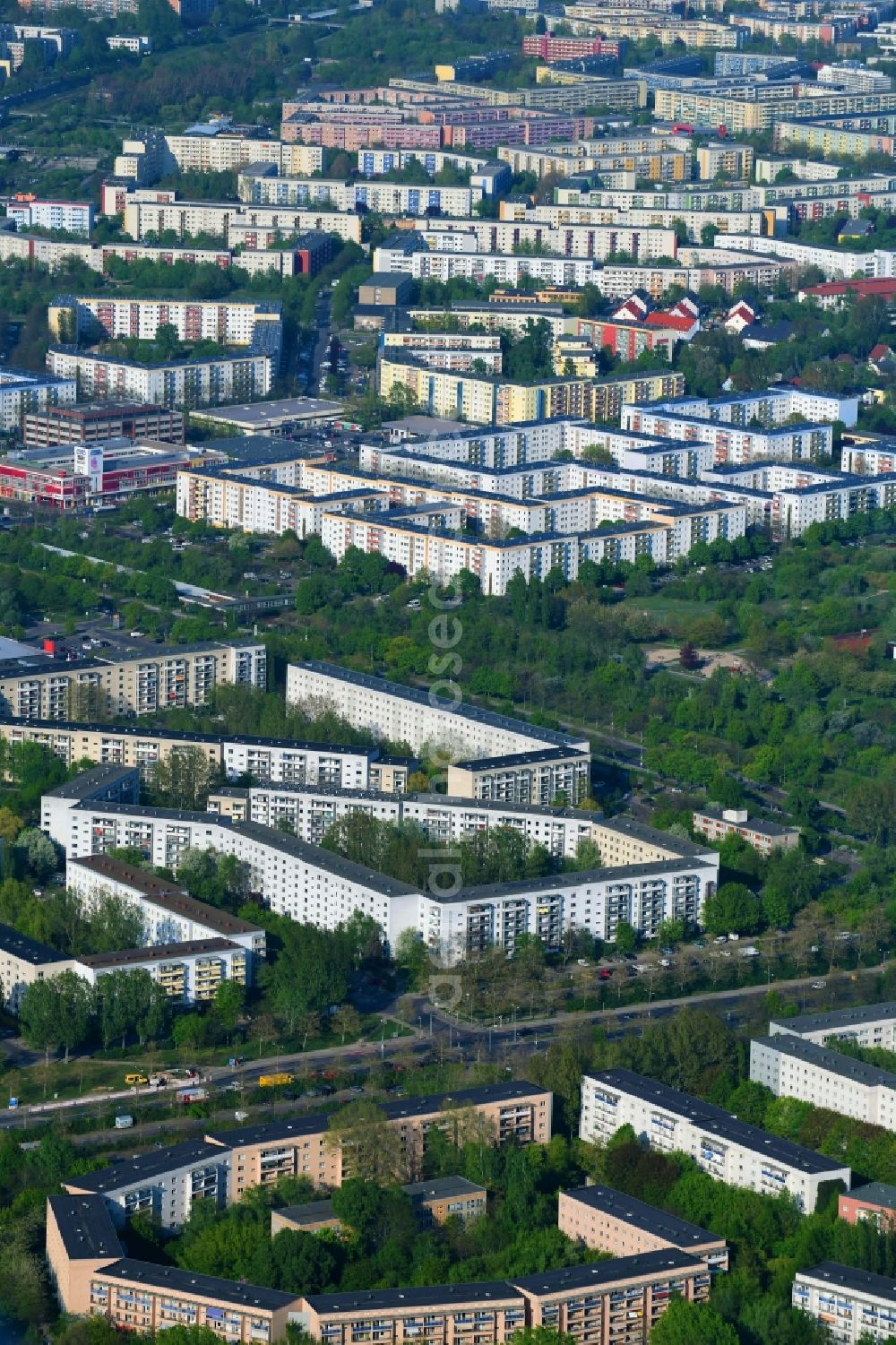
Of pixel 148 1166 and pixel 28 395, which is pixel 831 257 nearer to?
pixel 28 395

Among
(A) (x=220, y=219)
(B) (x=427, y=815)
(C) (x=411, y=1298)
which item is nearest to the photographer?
(C) (x=411, y=1298)

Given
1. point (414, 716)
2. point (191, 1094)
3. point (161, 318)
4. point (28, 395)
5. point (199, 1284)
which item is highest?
point (161, 318)

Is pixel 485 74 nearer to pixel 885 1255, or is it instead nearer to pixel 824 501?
pixel 824 501

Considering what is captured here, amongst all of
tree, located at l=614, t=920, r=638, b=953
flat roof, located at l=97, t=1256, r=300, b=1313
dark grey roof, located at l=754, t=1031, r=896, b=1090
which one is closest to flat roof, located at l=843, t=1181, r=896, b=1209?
dark grey roof, located at l=754, t=1031, r=896, b=1090

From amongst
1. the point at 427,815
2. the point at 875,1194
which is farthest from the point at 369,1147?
the point at 427,815

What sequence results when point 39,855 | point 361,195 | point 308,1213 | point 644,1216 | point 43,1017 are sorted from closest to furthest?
point 644,1216 → point 308,1213 → point 43,1017 → point 39,855 → point 361,195

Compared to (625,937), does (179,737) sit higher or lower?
higher

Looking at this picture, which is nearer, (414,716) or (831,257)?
(414,716)
